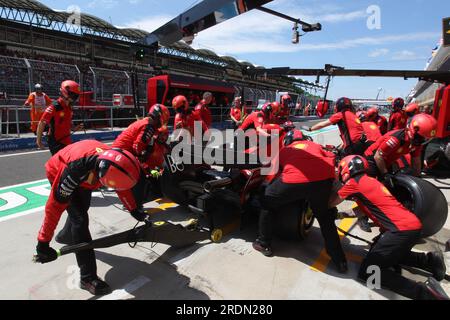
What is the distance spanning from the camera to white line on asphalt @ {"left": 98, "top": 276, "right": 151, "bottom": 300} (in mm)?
2582

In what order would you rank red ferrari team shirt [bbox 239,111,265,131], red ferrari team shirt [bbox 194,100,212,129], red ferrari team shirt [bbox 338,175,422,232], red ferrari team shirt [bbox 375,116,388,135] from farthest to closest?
red ferrari team shirt [bbox 375,116,388,135] → red ferrari team shirt [bbox 194,100,212,129] → red ferrari team shirt [bbox 239,111,265,131] → red ferrari team shirt [bbox 338,175,422,232]

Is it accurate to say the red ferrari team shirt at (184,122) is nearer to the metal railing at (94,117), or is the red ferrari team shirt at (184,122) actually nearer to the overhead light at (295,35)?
the metal railing at (94,117)

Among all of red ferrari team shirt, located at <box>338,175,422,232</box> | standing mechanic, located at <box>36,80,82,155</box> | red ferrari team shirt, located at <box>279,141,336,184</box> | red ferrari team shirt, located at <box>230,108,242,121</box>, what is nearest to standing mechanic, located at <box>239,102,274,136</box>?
red ferrari team shirt, located at <box>279,141,336,184</box>

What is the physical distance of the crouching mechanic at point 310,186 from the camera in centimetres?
310

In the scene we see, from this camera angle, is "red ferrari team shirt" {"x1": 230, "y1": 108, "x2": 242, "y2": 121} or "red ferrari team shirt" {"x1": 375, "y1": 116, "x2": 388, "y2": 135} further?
"red ferrari team shirt" {"x1": 230, "y1": 108, "x2": 242, "y2": 121}

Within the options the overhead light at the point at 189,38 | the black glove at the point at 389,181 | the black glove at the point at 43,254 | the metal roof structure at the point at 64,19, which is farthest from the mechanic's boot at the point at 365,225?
the metal roof structure at the point at 64,19

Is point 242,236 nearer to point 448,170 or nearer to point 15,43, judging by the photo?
point 448,170

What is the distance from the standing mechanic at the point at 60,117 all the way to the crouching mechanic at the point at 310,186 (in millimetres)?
3377

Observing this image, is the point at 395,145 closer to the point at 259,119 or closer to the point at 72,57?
the point at 259,119

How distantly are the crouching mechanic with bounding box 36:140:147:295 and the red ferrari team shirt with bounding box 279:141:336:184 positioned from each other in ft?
5.15

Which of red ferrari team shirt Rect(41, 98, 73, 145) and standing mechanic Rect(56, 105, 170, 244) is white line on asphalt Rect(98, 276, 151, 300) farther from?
red ferrari team shirt Rect(41, 98, 73, 145)

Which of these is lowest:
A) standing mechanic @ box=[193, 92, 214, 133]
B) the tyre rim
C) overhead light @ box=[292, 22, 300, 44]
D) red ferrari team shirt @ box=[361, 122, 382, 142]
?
the tyre rim
